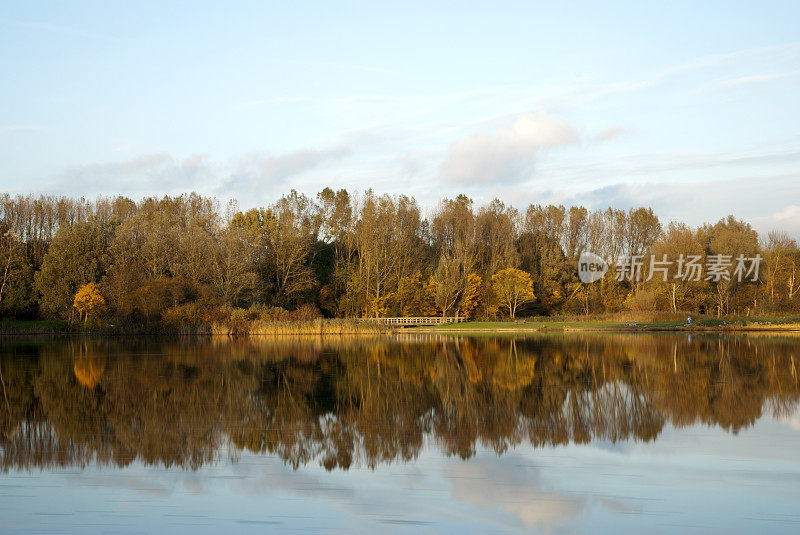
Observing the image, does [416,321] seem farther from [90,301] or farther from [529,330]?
[90,301]

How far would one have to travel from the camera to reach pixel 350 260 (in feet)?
189

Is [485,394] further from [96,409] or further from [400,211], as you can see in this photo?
[400,211]

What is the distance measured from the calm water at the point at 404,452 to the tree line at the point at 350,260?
1183 inches

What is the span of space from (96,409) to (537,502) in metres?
9.57

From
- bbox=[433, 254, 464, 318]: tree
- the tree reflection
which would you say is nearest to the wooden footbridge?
bbox=[433, 254, 464, 318]: tree

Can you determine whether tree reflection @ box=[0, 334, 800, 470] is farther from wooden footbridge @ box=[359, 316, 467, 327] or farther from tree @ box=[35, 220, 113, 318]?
tree @ box=[35, 220, 113, 318]

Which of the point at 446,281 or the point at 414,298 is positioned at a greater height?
the point at 446,281

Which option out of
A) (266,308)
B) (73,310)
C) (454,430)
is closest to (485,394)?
(454,430)

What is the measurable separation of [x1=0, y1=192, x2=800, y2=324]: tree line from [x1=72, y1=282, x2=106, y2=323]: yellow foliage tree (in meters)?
0.09

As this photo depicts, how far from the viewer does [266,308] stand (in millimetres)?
45750

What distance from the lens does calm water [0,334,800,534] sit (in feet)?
22.4

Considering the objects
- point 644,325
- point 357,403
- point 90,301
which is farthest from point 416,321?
point 357,403

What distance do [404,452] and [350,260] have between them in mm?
48478

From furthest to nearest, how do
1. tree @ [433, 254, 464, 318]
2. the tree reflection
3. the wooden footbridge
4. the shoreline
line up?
tree @ [433, 254, 464, 318]
the wooden footbridge
the shoreline
the tree reflection
